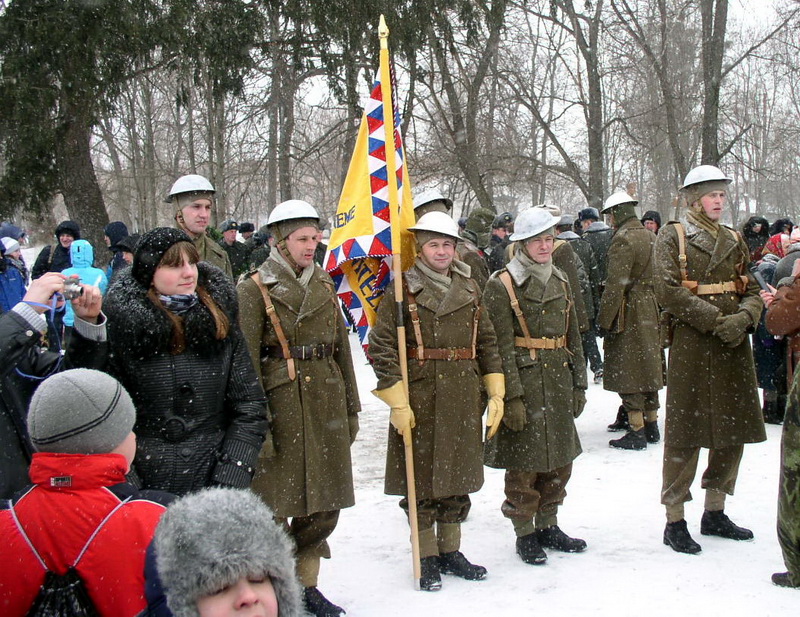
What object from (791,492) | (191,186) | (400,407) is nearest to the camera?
(791,492)

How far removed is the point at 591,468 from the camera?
259 inches

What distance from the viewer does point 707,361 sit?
4.99 m

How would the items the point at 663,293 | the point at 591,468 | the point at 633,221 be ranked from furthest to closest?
the point at 633,221 < the point at 591,468 < the point at 663,293

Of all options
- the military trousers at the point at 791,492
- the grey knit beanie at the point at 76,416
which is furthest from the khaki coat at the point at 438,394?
the grey knit beanie at the point at 76,416

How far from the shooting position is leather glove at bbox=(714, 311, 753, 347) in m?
4.77

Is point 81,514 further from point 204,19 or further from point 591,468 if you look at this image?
point 204,19

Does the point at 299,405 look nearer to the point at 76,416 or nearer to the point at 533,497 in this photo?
the point at 533,497

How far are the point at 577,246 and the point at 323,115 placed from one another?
68.5ft

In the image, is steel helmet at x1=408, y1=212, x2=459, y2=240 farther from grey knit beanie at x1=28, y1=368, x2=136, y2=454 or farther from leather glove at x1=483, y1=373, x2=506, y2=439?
grey knit beanie at x1=28, y1=368, x2=136, y2=454

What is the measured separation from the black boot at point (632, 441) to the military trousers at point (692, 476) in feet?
6.51

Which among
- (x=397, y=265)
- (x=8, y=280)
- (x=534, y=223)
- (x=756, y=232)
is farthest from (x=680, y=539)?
(x=756, y=232)

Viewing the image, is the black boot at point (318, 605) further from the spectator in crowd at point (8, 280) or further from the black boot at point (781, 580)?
the spectator in crowd at point (8, 280)

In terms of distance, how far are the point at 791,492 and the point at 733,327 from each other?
2.18 m

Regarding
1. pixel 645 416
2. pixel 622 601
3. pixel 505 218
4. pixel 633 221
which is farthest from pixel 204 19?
pixel 622 601
